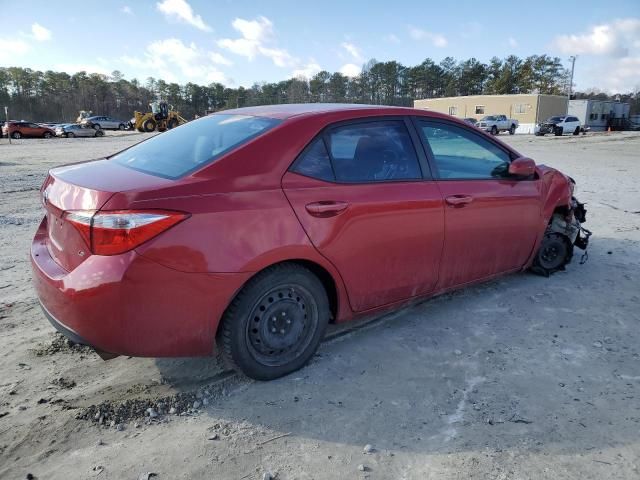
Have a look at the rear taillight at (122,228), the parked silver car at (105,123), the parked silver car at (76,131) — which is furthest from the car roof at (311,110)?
the parked silver car at (105,123)

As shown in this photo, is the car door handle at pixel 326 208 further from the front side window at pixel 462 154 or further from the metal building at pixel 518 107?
the metal building at pixel 518 107

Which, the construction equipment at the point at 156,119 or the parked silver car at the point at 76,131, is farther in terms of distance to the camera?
the parked silver car at the point at 76,131

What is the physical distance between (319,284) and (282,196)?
631 millimetres

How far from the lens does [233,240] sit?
2.51 meters

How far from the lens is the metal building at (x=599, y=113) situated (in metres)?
57.8

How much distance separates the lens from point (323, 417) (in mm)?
2582

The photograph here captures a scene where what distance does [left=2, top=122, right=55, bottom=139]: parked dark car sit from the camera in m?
34.7

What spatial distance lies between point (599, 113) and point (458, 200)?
68282mm

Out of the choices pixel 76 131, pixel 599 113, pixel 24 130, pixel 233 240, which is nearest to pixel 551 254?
pixel 233 240

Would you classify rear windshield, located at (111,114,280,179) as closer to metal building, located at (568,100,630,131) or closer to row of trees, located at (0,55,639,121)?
metal building, located at (568,100,630,131)

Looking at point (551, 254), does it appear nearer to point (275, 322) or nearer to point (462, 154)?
point (462, 154)

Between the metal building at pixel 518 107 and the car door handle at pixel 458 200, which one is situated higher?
the metal building at pixel 518 107

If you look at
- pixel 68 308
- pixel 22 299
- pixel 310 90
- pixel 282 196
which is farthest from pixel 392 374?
pixel 310 90

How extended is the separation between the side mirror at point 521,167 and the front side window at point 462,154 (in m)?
0.08
